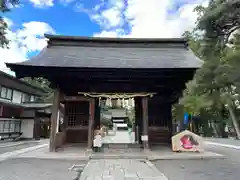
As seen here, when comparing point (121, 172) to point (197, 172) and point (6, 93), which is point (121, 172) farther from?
point (6, 93)

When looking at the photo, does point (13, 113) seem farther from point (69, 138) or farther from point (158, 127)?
point (158, 127)

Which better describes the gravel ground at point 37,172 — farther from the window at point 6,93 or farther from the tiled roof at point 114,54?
the window at point 6,93

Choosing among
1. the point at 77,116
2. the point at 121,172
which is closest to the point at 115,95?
the point at 77,116

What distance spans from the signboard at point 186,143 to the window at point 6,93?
54.6 feet

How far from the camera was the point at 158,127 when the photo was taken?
10242mm

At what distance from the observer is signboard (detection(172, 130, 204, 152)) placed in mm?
8391

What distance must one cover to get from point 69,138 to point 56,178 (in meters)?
5.64

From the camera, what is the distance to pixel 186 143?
846 centimetres

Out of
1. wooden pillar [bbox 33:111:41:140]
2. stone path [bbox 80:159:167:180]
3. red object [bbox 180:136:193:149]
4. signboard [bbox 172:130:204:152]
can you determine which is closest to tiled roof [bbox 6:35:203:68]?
signboard [bbox 172:130:204:152]

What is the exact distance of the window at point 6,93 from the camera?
18.7 metres

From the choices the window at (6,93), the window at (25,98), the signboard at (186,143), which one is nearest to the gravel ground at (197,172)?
the signboard at (186,143)

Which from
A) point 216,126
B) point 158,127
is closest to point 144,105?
point 158,127

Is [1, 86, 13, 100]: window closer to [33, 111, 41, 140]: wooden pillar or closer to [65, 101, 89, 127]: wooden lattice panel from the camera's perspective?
[33, 111, 41, 140]: wooden pillar

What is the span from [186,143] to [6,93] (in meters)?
17.5
